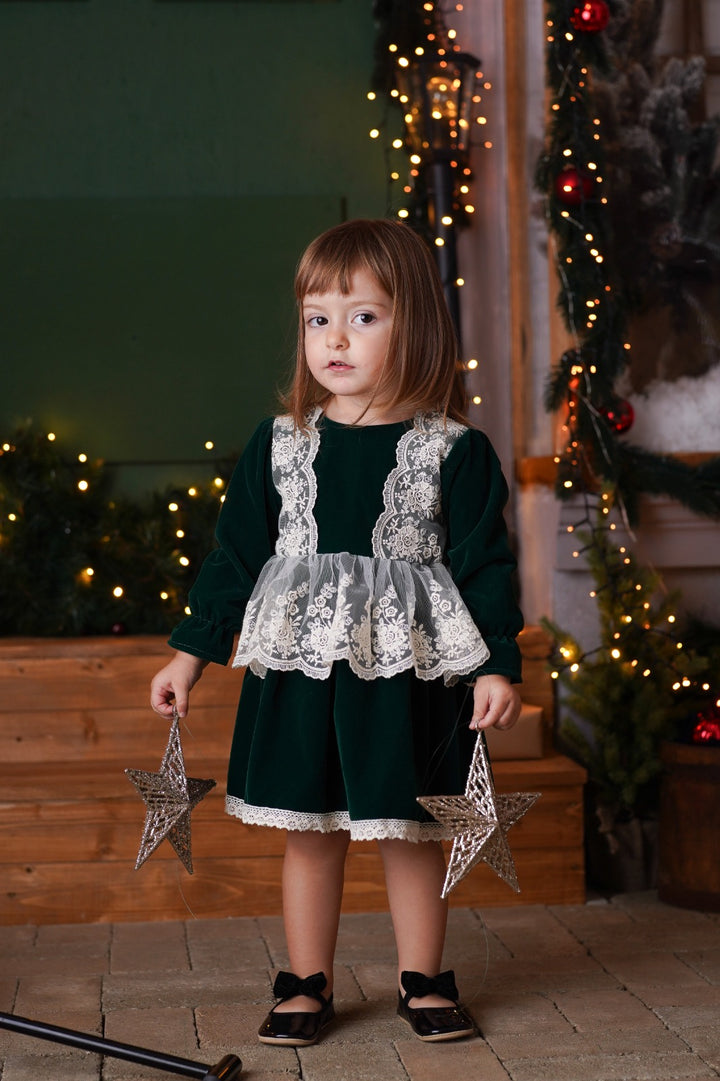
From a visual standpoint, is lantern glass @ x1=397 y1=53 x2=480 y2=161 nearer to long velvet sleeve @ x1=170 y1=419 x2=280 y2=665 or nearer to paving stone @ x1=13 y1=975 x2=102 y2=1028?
long velvet sleeve @ x1=170 y1=419 x2=280 y2=665

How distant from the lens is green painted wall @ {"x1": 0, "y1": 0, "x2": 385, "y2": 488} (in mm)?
4254

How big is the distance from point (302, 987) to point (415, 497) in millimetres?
892

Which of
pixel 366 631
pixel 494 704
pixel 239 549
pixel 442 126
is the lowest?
pixel 494 704

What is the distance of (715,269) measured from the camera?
12.3 feet

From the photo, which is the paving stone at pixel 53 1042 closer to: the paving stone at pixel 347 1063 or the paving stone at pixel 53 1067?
the paving stone at pixel 53 1067

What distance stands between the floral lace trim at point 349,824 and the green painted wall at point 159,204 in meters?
2.19

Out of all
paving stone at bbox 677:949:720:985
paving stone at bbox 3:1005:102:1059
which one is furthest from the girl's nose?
paving stone at bbox 677:949:720:985

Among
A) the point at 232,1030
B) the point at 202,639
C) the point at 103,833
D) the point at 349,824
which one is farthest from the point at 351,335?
the point at 103,833

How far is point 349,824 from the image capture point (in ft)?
7.29

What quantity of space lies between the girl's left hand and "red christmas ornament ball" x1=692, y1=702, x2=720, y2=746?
3.69 feet

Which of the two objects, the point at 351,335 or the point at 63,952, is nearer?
the point at 351,335

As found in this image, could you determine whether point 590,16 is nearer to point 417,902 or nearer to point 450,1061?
point 417,902

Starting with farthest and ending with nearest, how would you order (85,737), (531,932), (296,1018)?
(85,737) → (531,932) → (296,1018)

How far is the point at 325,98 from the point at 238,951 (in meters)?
2.85
